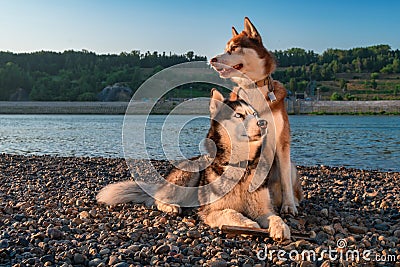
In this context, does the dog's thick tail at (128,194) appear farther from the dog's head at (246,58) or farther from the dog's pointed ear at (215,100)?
the dog's head at (246,58)

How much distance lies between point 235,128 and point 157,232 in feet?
5.47

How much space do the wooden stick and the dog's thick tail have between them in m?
2.13

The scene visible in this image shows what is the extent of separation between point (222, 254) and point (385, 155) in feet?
55.9

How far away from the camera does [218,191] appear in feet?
19.7

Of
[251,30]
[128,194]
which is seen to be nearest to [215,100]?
[251,30]

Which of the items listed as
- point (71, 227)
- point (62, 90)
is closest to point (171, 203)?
point (71, 227)

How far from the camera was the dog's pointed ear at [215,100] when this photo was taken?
5.69m

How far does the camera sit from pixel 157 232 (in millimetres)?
5672

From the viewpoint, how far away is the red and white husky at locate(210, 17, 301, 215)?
5.91 metres

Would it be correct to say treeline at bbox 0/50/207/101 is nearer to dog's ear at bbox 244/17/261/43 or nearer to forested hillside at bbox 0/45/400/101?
forested hillside at bbox 0/45/400/101

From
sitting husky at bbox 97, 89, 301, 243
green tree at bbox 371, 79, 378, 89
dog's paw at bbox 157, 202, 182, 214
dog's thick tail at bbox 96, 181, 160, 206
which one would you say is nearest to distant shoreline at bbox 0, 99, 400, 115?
green tree at bbox 371, 79, 378, 89

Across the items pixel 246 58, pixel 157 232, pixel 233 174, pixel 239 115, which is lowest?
pixel 157 232

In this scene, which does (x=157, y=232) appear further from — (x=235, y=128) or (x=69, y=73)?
(x=69, y=73)

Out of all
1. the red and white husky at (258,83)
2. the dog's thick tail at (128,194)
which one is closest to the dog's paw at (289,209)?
the red and white husky at (258,83)
